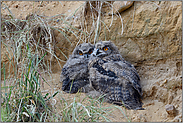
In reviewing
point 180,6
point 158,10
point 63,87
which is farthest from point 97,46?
point 180,6

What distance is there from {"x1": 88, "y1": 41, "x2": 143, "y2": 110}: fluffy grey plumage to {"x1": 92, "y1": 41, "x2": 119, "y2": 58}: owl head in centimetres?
9

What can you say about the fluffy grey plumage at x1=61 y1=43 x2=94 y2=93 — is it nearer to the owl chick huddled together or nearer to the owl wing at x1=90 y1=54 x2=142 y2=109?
the owl chick huddled together

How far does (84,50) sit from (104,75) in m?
0.63

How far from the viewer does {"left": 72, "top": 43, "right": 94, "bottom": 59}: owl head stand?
325 centimetres

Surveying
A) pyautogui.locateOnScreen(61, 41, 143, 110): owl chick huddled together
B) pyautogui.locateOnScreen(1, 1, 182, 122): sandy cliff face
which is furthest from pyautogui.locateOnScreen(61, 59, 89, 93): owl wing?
pyautogui.locateOnScreen(1, 1, 182, 122): sandy cliff face

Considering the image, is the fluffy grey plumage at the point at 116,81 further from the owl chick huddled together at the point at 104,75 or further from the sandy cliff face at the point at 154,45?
the sandy cliff face at the point at 154,45

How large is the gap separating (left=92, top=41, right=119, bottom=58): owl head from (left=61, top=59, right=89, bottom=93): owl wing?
26 centimetres

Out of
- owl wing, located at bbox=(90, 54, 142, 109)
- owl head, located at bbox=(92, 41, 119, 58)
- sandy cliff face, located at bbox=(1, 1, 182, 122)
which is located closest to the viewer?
owl wing, located at bbox=(90, 54, 142, 109)

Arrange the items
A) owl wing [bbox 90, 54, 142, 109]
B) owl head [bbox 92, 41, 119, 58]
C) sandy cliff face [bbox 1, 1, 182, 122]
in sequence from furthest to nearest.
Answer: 1. owl head [bbox 92, 41, 119, 58]
2. sandy cliff face [bbox 1, 1, 182, 122]
3. owl wing [bbox 90, 54, 142, 109]

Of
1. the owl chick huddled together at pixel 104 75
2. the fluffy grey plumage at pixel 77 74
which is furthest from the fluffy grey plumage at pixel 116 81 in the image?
the fluffy grey plumage at pixel 77 74

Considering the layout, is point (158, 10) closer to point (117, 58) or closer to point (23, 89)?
point (117, 58)

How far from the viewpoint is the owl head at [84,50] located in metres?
3.25

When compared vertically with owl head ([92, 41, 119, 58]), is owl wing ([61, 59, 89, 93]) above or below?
below

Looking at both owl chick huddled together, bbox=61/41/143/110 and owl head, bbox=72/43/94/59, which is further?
owl head, bbox=72/43/94/59
